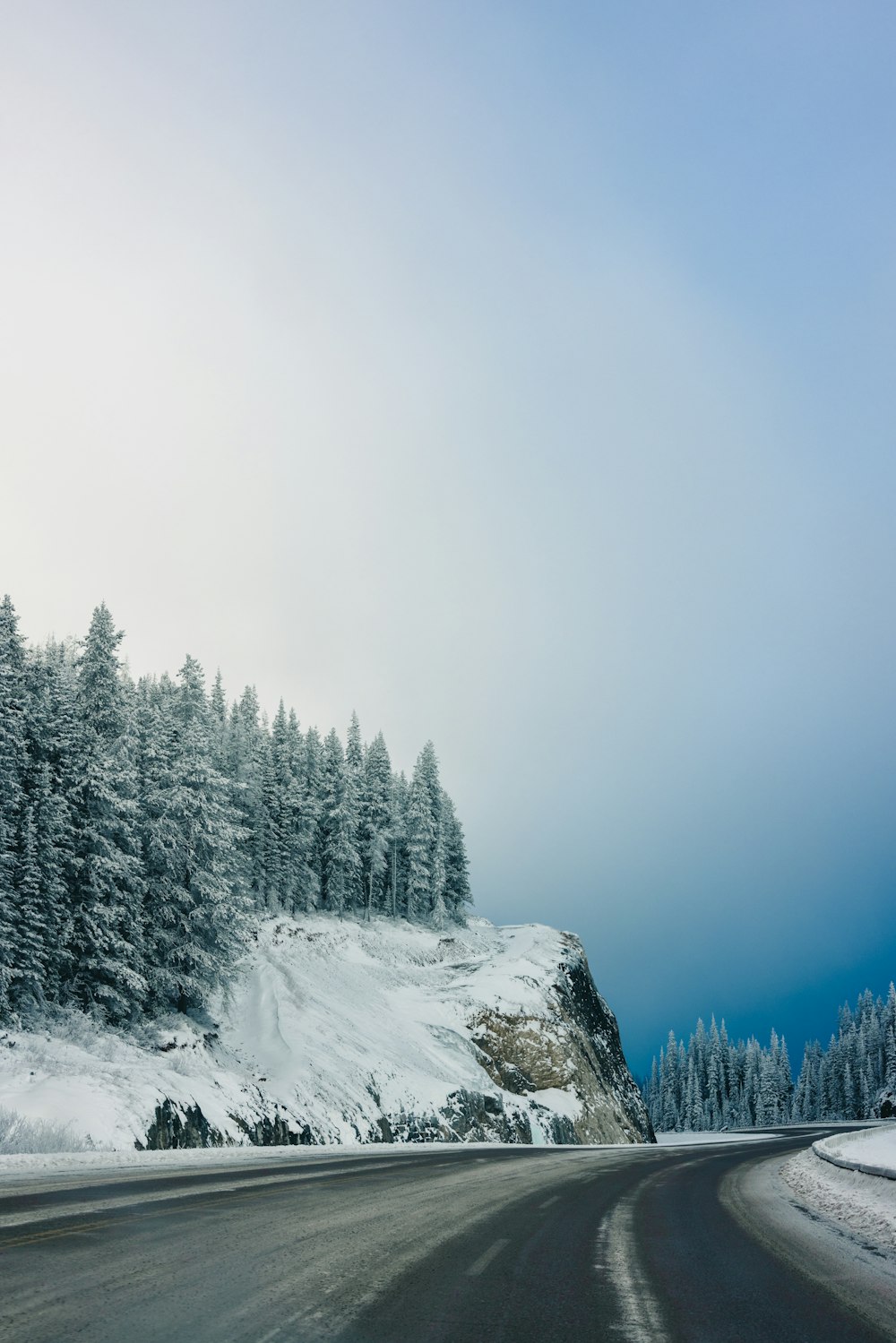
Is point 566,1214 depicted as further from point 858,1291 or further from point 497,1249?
point 858,1291

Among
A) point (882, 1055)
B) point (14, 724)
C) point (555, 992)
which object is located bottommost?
point (882, 1055)

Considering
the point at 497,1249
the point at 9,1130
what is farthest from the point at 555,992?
the point at 497,1249

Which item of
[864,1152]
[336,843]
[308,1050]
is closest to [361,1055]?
[308,1050]

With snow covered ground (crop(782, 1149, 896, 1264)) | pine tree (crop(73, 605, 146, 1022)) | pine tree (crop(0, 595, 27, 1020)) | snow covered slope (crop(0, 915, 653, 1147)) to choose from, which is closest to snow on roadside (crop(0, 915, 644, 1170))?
snow covered slope (crop(0, 915, 653, 1147))

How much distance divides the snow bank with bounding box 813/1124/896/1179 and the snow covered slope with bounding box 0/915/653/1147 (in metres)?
16.5

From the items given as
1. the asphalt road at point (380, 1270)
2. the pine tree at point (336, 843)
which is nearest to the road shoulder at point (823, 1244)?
the asphalt road at point (380, 1270)

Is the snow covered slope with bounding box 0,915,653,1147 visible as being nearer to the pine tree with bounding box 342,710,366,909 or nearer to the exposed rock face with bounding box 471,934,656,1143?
the exposed rock face with bounding box 471,934,656,1143

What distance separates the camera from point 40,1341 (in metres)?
4.76

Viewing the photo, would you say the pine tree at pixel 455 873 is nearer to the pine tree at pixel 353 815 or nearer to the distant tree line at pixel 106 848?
the pine tree at pixel 353 815

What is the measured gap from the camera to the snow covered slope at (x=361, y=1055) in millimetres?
24219

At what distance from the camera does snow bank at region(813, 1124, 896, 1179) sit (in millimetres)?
15047

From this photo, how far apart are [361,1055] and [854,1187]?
2652 cm

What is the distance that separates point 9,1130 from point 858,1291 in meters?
18.0

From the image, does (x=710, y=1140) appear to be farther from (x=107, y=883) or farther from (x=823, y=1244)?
(x=823, y=1244)
